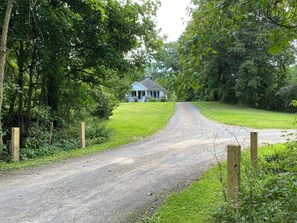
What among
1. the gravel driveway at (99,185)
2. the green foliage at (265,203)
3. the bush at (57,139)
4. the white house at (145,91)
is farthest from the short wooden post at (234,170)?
the white house at (145,91)

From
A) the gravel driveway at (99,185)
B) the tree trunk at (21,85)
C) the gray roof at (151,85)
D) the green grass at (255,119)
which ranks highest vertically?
the gray roof at (151,85)

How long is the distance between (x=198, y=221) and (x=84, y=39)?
26.9 ft

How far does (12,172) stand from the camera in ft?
21.8

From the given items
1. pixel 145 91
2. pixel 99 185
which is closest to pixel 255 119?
pixel 99 185

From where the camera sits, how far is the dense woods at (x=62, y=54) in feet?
A: 28.8

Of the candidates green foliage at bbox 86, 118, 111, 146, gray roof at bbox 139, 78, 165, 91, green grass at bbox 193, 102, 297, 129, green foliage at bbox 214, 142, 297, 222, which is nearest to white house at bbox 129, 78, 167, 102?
gray roof at bbox 139, 78, 165, 91

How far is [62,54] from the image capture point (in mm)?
10266

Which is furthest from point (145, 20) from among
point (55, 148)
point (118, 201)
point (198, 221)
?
point (198, 221)

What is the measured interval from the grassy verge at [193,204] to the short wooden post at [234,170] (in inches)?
6.2

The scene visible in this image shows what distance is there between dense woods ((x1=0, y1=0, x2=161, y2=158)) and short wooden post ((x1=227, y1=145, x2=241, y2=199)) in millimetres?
6362

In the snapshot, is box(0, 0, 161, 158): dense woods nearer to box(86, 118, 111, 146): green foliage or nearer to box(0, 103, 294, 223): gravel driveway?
box(86, 118, 111, 146): green foliage

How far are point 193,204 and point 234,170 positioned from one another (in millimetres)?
1068

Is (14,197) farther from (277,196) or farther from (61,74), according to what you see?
(61,74)

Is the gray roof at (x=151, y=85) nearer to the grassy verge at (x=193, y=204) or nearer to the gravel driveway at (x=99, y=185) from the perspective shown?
the gravel driveway at (x=99, y=185)
